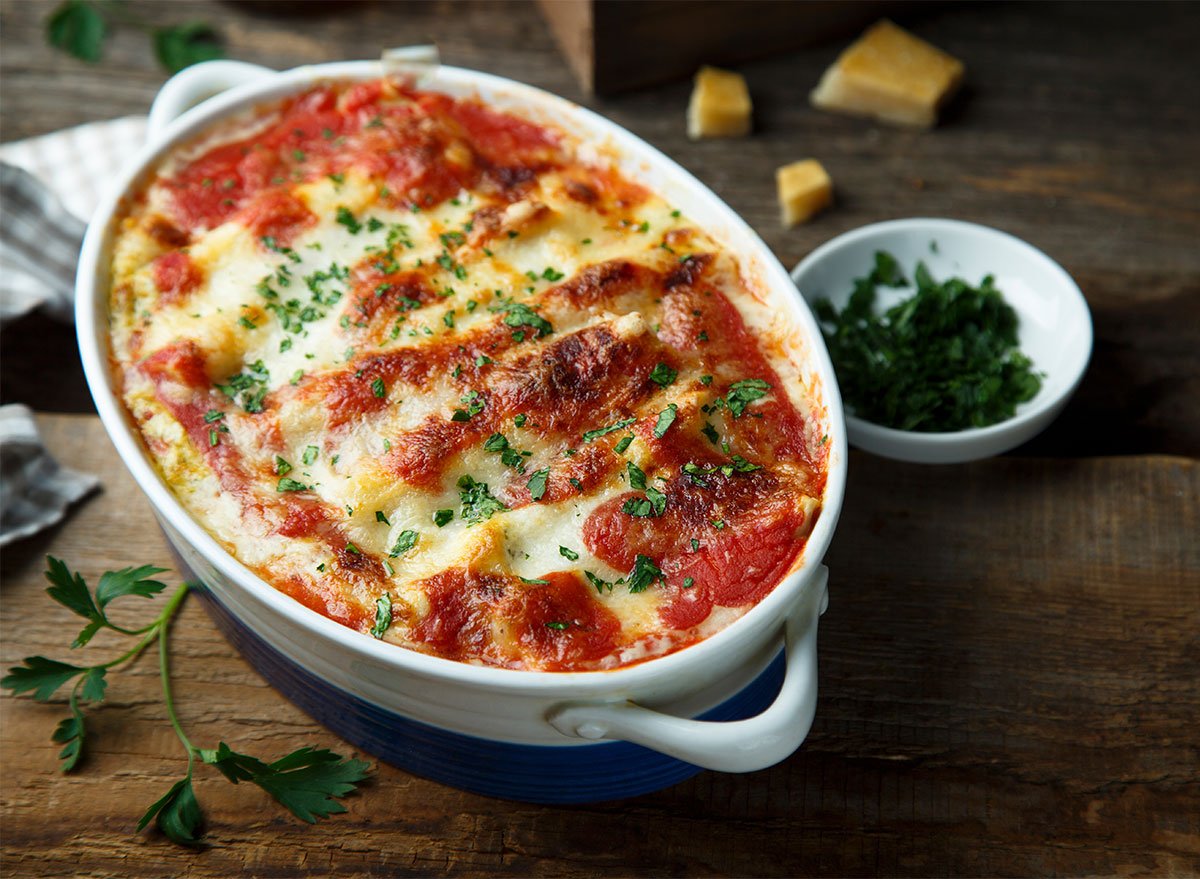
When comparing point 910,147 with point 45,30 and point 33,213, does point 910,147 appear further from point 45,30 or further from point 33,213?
point 45,30

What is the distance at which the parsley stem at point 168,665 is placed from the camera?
215 cm

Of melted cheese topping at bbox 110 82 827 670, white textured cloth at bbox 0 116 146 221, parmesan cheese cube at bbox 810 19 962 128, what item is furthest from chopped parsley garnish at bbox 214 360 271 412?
parmesan cheese cube at bbox 810 19 962 128

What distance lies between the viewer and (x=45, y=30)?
3.48m

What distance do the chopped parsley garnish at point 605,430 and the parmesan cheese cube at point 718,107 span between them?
5.01ft

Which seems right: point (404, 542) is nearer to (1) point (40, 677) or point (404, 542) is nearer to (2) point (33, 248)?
(1) point (40, 677)

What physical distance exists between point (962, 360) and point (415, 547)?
1494 millimetres

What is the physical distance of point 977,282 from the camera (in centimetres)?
293

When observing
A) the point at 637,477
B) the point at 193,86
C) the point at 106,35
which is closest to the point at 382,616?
the point at 637,477

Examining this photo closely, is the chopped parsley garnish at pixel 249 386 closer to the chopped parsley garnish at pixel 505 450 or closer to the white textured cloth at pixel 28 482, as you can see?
the chopped parsley garnish at pixel 505 450

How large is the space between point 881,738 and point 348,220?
1.54m

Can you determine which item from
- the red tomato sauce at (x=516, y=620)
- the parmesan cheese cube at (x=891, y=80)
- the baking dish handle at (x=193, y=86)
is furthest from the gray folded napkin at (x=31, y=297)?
the parmesan cheese cube at (x=891, y=80)

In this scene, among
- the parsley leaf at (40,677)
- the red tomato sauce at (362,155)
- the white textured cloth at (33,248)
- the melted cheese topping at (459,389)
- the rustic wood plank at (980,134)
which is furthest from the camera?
the rustic wood plank at (980,134)

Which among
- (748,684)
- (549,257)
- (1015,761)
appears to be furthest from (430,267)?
(1015,761)

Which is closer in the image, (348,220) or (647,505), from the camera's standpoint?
(647,505)
